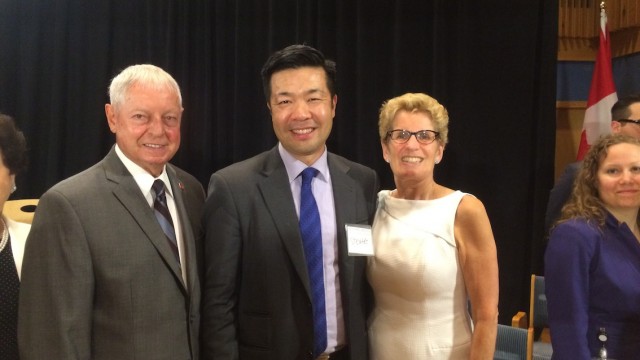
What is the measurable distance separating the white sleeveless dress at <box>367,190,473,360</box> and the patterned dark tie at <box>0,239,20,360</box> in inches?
48.2

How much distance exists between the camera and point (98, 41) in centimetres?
385

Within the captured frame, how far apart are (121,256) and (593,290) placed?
5.53ft

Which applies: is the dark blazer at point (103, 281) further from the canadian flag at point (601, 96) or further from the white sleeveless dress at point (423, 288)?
the canadian flag at point (601, 96)

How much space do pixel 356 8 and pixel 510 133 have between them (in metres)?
1.41

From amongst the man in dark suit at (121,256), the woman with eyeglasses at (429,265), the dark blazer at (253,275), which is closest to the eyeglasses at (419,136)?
the woman with eyeglasses at (429,265)

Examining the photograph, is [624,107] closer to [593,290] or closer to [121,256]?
[593,290]

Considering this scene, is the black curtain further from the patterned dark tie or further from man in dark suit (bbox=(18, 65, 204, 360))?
the patterned dark tie

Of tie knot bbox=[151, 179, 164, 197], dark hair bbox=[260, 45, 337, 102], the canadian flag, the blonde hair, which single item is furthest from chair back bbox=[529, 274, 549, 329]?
tie knot bbox=[151, 179, 164, 197]

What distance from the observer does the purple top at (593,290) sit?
199cm

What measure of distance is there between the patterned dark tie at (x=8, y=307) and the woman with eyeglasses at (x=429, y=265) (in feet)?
4.00

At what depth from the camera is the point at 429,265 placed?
6.30ft

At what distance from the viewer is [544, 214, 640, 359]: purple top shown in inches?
78.2

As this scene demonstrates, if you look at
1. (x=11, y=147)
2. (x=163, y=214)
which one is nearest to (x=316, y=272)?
(x=163, y=214)

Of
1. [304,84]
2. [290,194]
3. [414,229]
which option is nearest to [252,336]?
[290,194]
